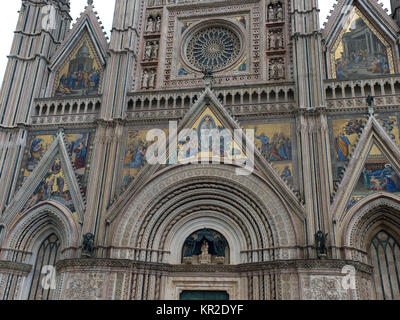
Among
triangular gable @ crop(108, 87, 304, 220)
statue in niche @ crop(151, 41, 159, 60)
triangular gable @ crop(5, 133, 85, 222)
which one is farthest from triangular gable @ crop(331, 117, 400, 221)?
statue in niche @ crop(151, 41, 159, 60)

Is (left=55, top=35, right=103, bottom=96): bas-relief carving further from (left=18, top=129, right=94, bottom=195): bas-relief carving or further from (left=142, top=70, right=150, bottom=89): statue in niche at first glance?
(left=18, top=129, right=94, bottom=195): bas-relief carving

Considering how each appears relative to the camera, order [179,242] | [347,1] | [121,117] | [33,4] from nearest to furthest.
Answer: [179,242]
[121,117]
[347,1]
[33,4]

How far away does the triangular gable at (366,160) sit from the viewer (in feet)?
49.8

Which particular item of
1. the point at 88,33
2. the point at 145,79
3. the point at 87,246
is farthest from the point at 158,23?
the point at 87,246

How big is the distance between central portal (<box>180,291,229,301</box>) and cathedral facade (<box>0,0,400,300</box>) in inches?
2.2

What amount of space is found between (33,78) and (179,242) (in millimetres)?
10854

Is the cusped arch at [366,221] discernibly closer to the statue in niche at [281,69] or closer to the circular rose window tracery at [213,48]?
the statue in niche at [281,69]

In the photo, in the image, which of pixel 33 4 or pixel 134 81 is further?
Result: pixel 33 4

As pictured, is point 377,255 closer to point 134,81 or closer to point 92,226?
point 92,226

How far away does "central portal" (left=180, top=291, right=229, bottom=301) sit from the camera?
51.6 ft

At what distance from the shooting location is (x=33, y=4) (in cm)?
2144

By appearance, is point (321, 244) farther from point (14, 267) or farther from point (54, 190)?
point (14, 267)
